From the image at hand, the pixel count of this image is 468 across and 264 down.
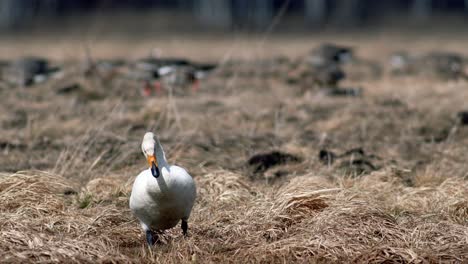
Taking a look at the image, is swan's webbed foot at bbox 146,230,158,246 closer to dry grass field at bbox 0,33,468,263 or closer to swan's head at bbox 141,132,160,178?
dry grass field at bbox 0,33,468,263

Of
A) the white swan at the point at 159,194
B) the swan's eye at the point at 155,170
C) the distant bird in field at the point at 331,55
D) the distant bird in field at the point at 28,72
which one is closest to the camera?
the swan's eye at the point at 155,170

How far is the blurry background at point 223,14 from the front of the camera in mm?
43222

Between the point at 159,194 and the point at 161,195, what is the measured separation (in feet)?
0.06

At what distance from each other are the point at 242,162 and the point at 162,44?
73.1 feet

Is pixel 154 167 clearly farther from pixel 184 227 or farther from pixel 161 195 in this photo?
pixel 184 227

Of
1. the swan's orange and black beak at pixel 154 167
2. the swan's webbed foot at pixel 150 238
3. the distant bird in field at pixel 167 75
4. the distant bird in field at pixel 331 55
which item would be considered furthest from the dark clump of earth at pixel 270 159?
the distant bird in field at pixel 331 55

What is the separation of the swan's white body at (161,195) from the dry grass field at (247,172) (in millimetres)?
225

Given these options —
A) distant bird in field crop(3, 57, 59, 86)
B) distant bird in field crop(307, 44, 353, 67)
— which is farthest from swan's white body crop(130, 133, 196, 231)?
distant bird in field crop(307, 44, 353, 67)

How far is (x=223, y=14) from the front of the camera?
49281mm

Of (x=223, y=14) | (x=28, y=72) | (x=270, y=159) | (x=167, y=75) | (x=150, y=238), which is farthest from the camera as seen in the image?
(x=223, y=14)

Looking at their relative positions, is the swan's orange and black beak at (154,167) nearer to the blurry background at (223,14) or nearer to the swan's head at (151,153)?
the swan's head at (151,153)

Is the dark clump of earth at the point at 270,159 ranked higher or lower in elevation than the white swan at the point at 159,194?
lower

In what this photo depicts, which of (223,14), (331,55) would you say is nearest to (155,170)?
(331,55)

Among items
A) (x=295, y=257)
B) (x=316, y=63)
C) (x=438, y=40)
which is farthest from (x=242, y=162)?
(x=438, y=40)
